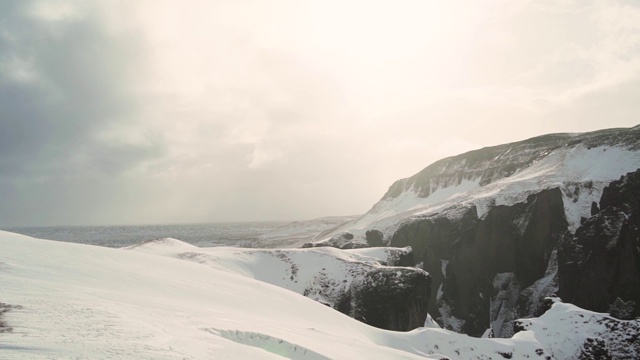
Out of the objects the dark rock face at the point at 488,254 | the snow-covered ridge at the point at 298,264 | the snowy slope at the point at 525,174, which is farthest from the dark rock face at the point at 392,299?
the snowy slope at the point at 525,174

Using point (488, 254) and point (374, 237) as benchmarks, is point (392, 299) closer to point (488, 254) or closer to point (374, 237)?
point (488, 254)

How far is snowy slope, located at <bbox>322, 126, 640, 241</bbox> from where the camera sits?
65.1m

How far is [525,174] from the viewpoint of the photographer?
82.3 m

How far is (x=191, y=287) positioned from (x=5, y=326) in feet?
41.0

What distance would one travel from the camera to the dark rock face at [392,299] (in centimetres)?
4269

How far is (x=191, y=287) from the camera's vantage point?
2147cm

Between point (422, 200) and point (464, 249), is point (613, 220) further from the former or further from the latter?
point (422, 200)

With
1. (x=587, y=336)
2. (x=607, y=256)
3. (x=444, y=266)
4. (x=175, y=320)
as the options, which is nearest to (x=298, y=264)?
(x=444, y=266)

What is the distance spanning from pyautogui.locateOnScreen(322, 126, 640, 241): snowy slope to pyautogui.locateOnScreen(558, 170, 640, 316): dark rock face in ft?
29.8

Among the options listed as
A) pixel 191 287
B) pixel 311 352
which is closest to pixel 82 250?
pixel 191 287

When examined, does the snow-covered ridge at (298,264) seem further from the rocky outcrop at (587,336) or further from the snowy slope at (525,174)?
the snowy slope at (525,174)

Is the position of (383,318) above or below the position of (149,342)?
below

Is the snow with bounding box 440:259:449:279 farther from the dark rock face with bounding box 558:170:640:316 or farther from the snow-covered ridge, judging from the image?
the dark rock face with bounding box 558:170:640:316

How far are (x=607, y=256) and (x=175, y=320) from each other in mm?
53123
